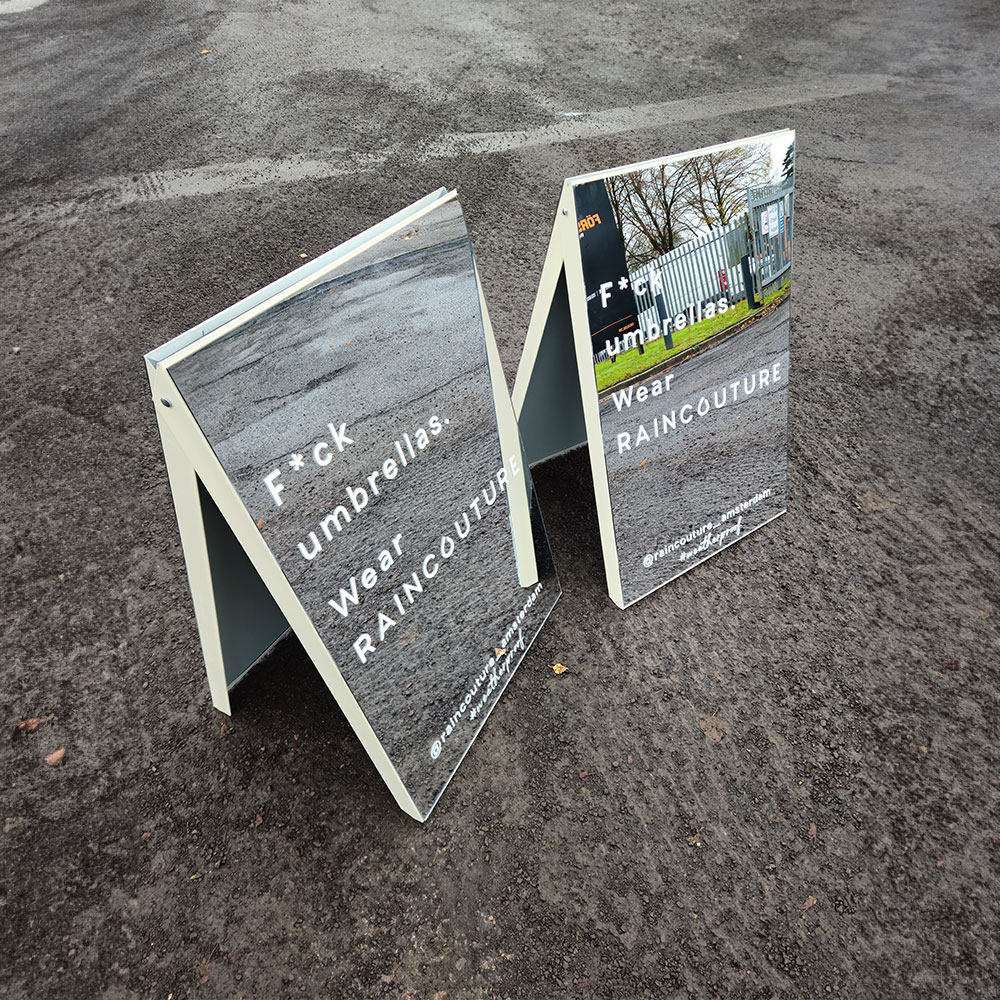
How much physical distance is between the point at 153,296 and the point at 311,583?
323 centimetres

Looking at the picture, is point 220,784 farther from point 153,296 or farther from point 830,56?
point 830,56

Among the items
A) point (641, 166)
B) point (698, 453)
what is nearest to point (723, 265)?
point (641, 166)

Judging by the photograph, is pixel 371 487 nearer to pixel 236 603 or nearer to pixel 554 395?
pixel 236 603

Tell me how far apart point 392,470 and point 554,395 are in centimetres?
108

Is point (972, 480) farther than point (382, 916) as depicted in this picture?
Yes

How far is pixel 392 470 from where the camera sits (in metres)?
2.16

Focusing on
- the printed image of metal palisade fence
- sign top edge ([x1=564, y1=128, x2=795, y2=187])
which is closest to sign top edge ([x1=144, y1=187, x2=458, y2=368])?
sign top edge ([x1=564, y1=128, x2=795, y2=187])

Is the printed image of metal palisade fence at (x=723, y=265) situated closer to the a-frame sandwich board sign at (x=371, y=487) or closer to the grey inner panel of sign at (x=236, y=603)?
the a-frame sandwich board sign at (x=371, y=487)

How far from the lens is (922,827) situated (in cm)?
233

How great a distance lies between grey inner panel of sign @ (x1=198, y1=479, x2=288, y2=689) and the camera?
215cm

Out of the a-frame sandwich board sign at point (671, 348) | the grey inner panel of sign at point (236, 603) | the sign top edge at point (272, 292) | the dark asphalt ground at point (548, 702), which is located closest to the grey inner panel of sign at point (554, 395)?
the a-frame sandwich board sign at point (671, 348)

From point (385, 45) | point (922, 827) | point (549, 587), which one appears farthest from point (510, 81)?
point (922, 827)

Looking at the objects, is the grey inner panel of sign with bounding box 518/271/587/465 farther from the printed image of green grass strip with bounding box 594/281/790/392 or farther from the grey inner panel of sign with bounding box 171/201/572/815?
the grey inner panel of sign with bounding box 171/201/572/815

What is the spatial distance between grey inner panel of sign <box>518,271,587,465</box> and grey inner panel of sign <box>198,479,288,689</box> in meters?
1.21
